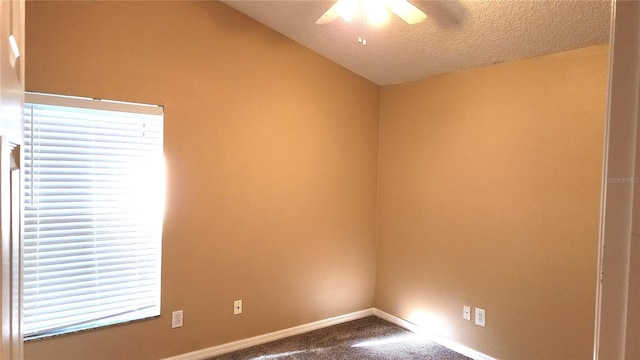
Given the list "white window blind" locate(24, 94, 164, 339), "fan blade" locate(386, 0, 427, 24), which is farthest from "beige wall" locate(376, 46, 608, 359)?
"white window blind" locate(24, 94, 164, 339)

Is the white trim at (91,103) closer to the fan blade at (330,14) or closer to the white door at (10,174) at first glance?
the fan blade at (330,14)

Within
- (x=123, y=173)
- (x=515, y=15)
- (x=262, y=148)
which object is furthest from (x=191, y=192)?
(x=515, y=15)

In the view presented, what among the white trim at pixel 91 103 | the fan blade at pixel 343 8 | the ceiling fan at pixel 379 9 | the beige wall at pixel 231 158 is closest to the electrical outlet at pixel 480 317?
the beige wall at pixel 231 158

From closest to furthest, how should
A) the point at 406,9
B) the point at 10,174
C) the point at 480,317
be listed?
the point at 10,174, the point at 406,9, the point at 480,317

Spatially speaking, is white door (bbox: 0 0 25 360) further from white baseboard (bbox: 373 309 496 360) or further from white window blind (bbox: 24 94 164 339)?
white baseboard (bbox: 373 309 496 360)

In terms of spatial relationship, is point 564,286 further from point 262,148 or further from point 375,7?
point 262,148

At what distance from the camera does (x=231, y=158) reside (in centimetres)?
270

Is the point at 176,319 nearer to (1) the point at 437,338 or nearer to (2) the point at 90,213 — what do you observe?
(2) the point at 90,213

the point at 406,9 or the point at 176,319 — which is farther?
the point at 176,319

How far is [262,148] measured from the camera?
112 inches

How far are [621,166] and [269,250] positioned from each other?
266 cm

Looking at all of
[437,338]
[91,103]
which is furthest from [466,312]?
[91,103]

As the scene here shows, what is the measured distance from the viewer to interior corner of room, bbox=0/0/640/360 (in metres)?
2.17

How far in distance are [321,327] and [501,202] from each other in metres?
1.80
